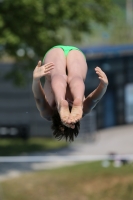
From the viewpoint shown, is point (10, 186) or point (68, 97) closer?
point (68, 97)

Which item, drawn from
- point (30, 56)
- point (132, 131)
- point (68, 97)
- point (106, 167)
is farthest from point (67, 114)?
point (132, 131)

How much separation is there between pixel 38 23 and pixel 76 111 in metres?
10.3

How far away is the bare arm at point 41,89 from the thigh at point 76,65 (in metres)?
0.30

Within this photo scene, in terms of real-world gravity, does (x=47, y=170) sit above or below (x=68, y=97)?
below

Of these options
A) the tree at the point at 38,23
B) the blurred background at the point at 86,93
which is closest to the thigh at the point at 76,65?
the blurred background at the point at 86,93

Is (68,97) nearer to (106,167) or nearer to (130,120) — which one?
(106,167)

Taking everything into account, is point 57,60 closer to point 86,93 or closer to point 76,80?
point 76,80

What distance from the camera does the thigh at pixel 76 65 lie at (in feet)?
21.0

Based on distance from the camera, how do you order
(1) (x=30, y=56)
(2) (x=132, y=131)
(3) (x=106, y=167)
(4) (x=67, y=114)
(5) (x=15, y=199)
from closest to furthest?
1. (4) (x=67, y=114)
2. (5) (x=15, y=199)
3. (3) (x=106, y=167)
4. (1) (x=30, y=56)
5. (2) (x=132, y=131)

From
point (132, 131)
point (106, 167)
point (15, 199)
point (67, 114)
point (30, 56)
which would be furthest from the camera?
point (132, 131)

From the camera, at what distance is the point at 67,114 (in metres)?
5.94

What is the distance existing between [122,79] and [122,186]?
6.03 metres

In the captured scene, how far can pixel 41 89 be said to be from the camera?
6129mm

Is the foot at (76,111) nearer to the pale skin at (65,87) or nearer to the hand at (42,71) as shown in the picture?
the pale skin at (65,87)
